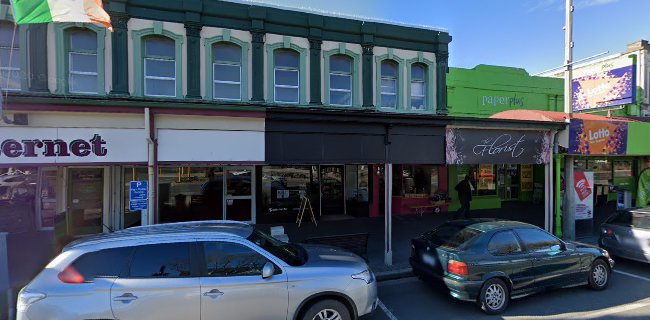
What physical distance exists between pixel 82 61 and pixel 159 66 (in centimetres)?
213

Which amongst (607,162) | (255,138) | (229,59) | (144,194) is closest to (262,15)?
(229,59)

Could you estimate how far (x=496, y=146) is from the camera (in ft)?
28.8

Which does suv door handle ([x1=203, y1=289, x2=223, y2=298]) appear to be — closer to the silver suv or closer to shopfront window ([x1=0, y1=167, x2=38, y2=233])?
the silver suv

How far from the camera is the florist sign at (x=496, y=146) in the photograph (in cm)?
835

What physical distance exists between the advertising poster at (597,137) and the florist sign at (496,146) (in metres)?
0.78

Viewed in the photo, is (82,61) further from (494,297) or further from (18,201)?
(494,297)

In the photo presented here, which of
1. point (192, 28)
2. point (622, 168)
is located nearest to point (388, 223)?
point (192, 28)

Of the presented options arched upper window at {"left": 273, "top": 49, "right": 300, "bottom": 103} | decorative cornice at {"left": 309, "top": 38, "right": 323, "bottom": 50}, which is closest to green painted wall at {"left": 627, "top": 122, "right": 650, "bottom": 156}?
decorative cornice at {"left": 309, "top": 38, "right": 323, "bottom": 50}

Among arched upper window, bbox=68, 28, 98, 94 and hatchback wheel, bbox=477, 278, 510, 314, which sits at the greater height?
arched upper window, bbox=68, 28, 98, 94

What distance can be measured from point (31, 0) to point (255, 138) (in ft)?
16.2

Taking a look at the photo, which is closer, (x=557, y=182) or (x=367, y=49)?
(x=557, y=182)

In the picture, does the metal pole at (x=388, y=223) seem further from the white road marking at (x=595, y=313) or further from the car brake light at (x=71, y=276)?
the car brake light at (x=71, y=276)

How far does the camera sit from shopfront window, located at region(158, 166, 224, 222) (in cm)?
1098

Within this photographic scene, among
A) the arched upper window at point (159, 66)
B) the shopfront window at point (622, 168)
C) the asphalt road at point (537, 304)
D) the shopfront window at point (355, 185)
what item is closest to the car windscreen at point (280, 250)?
the asphalt road at point (537, 304)
